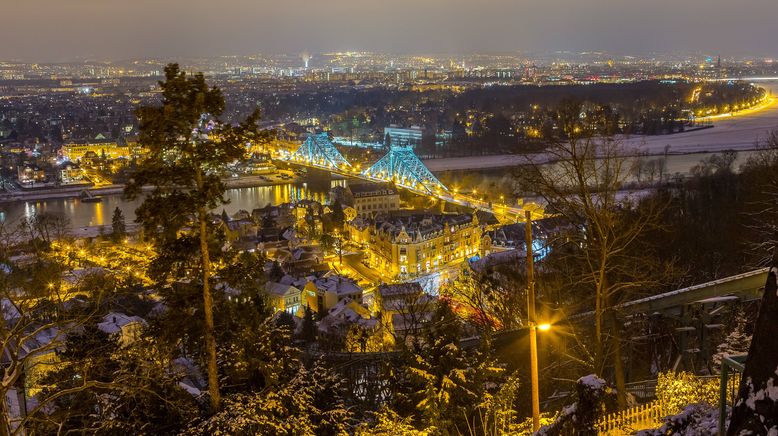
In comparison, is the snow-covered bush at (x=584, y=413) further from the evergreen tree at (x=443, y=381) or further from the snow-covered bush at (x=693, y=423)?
the evergreen tree at (x=443, y=381)

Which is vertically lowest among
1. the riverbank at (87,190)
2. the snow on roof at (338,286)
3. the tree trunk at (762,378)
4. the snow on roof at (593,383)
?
the riverbank at (87,190)

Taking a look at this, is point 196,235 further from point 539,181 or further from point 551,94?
point 551,94

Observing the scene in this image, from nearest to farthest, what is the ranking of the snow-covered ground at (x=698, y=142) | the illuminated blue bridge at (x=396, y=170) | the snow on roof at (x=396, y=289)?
the snow on roof at (x=396, y=289), the illuminated blue bridge at (x=396, y=170), the snow-covered ground at (x=698, y=142)

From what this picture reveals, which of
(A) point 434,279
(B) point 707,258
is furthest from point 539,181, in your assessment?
(A) point 434,279

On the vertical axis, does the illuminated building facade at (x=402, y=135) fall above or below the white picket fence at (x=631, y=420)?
below

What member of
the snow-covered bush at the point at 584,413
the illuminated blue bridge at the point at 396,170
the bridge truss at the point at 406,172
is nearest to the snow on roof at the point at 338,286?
the illuminated blue bridge at the point at 396,170

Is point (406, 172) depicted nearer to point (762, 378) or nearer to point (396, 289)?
point (396, 289)
